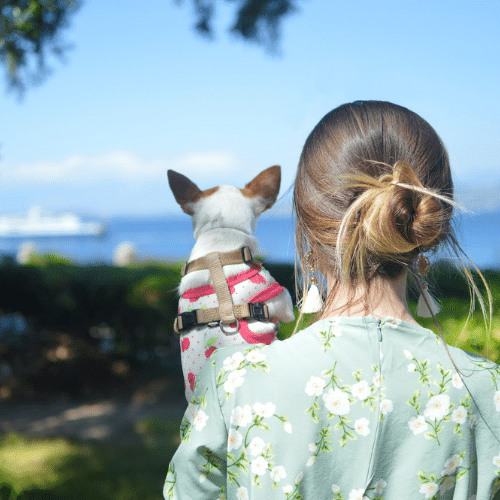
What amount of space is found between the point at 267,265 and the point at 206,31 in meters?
3.40

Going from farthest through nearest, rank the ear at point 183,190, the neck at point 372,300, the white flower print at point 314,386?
1. the ear at point 183,190
2. the neck at point 372,300
3. the white flower print at point 314,386

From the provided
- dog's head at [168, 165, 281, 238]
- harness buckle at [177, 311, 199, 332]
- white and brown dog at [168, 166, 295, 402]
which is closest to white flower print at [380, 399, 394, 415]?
white and brown dog at [168, 166, 295, 402]

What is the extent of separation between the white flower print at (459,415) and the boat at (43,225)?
84999 mm

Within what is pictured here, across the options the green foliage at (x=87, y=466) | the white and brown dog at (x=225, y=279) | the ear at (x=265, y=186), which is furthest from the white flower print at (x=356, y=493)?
the green foliage at (x=87, y=466)

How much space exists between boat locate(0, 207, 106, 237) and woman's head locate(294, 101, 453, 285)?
278 ft

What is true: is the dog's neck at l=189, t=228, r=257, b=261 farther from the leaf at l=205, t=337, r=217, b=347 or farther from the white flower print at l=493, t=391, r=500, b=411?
the white flower print at l=493, t=391, r=500, b=411

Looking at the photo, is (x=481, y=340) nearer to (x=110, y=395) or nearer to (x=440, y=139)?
(x=440, y=139)

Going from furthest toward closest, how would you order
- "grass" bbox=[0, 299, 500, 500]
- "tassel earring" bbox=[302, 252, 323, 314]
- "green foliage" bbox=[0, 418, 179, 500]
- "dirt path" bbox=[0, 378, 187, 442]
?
→ 1. "dirt path" bbox=[0, 378, 187, 442]
2. "green foliage" bbox=[0, 418, 179, 500]
3. "grass" bbox=[0, 299, 500, 500]
4. "tassel earring" bbox=[302, 252, 323, 314]

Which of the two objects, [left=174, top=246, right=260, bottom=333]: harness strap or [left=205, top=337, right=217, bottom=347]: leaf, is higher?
[left=174, top=246, right=260, bottom=333]: harness strap

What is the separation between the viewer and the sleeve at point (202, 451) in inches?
46.8

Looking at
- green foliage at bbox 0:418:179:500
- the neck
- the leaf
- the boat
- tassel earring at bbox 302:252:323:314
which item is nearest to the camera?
the neck

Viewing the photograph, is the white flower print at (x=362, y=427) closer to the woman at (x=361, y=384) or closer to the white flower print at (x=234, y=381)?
the woman at (x=361, y=384)

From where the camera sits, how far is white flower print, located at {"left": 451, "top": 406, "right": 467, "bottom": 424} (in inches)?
47.7

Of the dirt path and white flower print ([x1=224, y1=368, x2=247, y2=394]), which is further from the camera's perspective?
the dirt path
